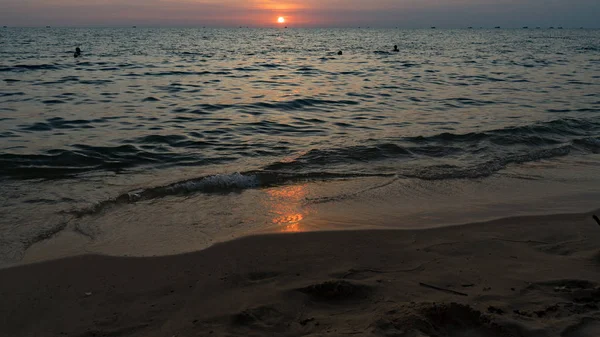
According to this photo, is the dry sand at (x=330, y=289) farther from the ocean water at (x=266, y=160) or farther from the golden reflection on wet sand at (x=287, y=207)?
the ocean water at (x=266, y=160)

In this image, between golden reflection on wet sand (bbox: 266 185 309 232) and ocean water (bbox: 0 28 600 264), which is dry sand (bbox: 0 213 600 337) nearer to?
golden reflection on wet sand (bbox: 266 185 309 232)

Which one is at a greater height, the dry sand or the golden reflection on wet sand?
the dry sand

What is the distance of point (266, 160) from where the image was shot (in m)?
9.47

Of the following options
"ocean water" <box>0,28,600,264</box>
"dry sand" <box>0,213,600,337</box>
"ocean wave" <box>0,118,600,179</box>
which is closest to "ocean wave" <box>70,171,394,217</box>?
"ocean water" <box>0,28,600,264</box>

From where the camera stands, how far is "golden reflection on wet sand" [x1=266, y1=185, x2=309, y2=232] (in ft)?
20.0

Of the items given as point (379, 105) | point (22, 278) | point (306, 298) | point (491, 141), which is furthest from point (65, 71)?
point (306, 298)

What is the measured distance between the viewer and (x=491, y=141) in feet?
36.5

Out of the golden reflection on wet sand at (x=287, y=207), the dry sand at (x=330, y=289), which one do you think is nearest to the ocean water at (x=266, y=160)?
the golden reflection on wet sand at (x=287, y=207)

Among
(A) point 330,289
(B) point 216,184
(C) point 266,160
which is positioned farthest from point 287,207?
(C) point 266,160

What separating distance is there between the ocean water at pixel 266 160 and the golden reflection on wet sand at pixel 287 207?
0.10 feet

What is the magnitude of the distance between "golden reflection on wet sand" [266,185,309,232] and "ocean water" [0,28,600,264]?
30 millimetres

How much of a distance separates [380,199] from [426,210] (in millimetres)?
728

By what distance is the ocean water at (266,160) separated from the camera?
20.4 ft

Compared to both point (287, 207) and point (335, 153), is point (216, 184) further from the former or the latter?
point (335, 153)
